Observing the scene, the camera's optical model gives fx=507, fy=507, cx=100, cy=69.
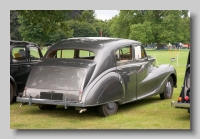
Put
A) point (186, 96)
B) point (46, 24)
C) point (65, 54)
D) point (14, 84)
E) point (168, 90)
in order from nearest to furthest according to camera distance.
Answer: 1. point (186, 96)
2. point (65, 54)
3. point (46, 24)
4. point (14, 84)
5. point (168, 90)

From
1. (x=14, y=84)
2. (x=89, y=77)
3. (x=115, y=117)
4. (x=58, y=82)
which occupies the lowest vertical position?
(x=115, y=117)

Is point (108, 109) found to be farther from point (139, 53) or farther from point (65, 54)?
point (139, 53)

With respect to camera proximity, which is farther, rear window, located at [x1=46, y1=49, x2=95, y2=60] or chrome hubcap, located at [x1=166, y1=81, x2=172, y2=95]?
chrome hubcap, located at [x1=166, y1=81, x2=172, y2=95]

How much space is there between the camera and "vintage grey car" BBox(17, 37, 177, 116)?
9.87 metres

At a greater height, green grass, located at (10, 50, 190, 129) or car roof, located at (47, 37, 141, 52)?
car roof, located at (47, 37, 141, 52)

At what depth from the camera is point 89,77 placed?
9914mm

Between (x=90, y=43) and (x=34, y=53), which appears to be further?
(x=34, y=53)

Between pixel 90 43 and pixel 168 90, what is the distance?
3105 mm

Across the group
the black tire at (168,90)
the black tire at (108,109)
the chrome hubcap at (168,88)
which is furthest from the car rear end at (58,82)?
the chrome hubcap at (168,88)

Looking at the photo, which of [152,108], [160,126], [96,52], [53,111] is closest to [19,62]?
[53,111]

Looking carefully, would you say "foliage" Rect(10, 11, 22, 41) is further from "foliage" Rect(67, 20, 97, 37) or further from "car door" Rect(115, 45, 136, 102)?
"car door" Rect(115, 45, 136, 102)

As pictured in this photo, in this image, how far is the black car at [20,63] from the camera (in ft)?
39.0

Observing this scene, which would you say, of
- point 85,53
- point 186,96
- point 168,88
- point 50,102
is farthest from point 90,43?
point 168,88

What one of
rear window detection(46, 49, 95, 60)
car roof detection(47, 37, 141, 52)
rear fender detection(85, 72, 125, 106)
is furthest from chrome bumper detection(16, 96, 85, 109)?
car roof detection(47, 37, 141, 52)
